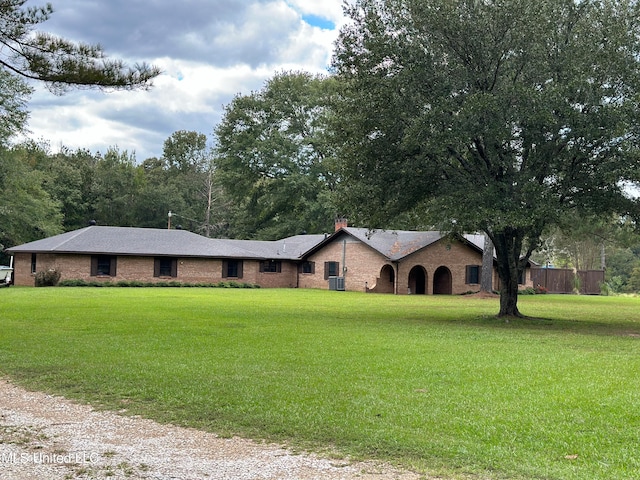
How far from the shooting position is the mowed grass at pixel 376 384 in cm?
616

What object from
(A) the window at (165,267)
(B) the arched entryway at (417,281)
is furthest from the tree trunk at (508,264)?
(A) the window at (165,267)

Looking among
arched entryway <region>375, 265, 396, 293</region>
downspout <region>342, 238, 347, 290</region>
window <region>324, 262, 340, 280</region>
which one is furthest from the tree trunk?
window <region>324, 262, 340, 280</region>

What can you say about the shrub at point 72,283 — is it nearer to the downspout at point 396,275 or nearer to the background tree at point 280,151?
the downspout at point 396,275

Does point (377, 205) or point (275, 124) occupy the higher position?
point (275, 124)

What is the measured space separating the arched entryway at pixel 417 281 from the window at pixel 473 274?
2.88m

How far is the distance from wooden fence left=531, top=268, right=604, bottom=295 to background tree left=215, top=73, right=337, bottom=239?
1886 centimetres

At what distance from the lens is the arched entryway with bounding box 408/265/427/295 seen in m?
43.9

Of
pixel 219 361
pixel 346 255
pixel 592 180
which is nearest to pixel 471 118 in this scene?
pixel 592 180

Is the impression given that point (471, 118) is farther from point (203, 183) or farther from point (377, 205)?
point (203, 183)

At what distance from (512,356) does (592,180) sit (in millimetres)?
7853

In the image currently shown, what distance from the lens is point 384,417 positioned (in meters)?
7.25

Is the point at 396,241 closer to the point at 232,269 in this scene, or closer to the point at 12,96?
the point at 232,269

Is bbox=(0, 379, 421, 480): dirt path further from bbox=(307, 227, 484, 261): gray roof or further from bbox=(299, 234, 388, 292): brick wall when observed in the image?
bbox=(299, 234, 388, 292): brick wall

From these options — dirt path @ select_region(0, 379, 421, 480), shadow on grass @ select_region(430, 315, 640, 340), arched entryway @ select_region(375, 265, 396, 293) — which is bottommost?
dirt path @ select_region(0, 379, 421, 480)
